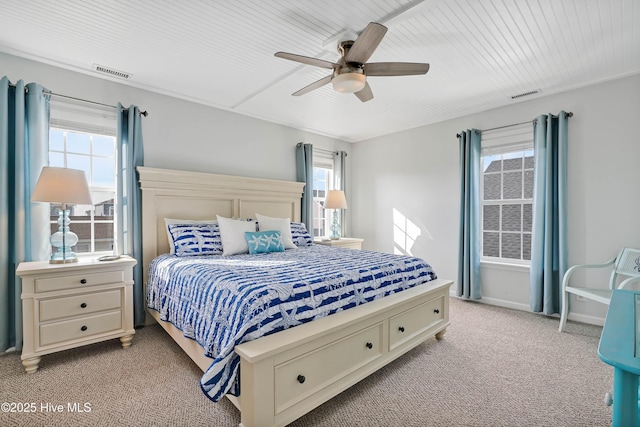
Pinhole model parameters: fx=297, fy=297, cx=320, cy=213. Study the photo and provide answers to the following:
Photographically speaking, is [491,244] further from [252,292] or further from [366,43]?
[252,292]

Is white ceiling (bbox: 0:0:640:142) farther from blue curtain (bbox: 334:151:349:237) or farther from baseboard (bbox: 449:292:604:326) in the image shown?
baseboard (bbox: 449:292:604:326)

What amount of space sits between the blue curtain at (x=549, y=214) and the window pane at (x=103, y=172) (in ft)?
15.4

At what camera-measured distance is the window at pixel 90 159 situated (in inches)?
112

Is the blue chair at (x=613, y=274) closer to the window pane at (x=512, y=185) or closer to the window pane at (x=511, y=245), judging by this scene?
the window pane at (x=511, y=245)

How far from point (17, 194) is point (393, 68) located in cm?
319

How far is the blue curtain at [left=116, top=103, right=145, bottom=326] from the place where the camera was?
3.01 meters

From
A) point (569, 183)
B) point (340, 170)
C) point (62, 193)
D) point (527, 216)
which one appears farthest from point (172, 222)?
point (569, 183)

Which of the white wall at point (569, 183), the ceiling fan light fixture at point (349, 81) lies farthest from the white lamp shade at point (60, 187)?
the white wall at point (569, 183)

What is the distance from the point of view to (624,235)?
2986 mm

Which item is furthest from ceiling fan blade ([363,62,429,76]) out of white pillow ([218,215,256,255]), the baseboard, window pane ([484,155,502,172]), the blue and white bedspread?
the baseboard

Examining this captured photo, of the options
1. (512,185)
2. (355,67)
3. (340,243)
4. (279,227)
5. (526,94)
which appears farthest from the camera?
(340,243)

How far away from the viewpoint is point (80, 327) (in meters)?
2.38

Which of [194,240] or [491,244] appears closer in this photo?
[194,240]

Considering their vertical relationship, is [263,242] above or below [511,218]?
below
